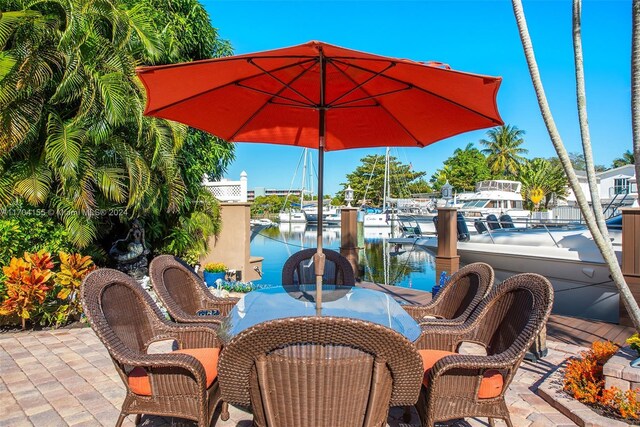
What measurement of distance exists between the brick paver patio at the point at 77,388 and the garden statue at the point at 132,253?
2.01m

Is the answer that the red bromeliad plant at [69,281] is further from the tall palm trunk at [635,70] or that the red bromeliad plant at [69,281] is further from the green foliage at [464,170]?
the green foliage at [464,170]

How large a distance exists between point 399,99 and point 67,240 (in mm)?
4214

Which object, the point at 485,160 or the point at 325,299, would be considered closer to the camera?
the point at 325,299

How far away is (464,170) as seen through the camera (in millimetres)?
44469

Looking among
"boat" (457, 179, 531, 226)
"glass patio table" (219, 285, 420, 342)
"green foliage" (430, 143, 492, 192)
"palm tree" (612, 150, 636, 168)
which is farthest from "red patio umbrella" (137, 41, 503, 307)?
"palm tree" (612, 150, 636, 168)

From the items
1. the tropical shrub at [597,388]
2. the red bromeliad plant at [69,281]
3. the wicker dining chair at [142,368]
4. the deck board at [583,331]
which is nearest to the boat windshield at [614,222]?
the deck board at [583,331]

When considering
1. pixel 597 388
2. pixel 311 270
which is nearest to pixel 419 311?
pixel 597 388

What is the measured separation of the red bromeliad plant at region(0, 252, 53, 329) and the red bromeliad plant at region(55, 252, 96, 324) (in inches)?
6.1

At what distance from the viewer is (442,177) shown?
1857 inches

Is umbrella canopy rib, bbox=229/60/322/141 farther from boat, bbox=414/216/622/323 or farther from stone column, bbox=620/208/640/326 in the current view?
boat, bbox=414/216/622/323

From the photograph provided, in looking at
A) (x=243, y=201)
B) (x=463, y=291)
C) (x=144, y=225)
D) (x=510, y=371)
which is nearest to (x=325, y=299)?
(x=463, y=291)

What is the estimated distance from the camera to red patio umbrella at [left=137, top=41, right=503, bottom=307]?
2491 mm

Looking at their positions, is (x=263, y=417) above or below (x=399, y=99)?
below

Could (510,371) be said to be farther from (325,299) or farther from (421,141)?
(421,141)
